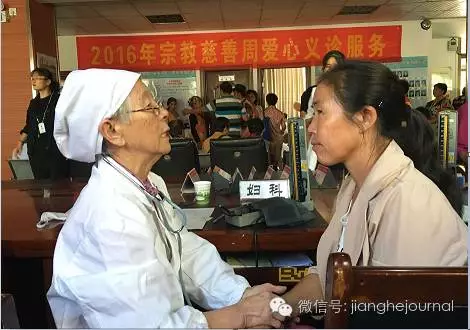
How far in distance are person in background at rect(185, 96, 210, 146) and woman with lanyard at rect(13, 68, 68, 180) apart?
8.12ft

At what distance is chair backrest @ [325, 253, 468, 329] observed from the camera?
76cm

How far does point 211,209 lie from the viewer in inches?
76.6

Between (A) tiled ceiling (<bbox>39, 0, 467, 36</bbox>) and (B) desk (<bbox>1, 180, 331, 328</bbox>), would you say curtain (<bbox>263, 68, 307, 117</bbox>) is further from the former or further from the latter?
(B) desk (<bbox>1, 180, 331, 328</bbox>)

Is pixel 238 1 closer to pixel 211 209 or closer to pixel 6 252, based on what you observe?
pixel 211 209

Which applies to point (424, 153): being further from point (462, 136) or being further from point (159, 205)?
point (462, 136)

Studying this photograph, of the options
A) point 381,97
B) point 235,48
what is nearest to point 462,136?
point 381,97

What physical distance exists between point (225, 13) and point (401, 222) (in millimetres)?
6297

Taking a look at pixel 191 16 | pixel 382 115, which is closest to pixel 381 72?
pixel 382 115

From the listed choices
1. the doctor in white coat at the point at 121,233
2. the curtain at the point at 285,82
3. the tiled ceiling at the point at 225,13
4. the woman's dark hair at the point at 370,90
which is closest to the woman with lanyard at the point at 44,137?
the tiled ceiling at the point at 225,13

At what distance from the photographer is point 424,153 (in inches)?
51.3

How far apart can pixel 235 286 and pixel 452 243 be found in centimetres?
59

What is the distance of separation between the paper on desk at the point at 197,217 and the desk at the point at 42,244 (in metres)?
0.04

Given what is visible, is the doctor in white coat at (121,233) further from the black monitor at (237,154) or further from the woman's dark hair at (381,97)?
the black monitor at (237,154)

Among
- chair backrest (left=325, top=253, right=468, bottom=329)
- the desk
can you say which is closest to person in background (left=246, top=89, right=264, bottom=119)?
the desk
